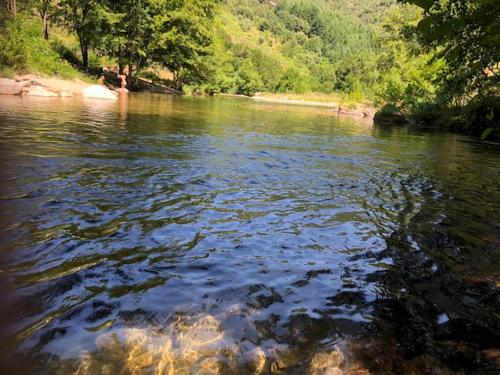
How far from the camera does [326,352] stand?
3.09m

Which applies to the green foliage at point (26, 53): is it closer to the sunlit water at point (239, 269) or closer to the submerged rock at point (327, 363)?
the sunlit water at point (239, 269)

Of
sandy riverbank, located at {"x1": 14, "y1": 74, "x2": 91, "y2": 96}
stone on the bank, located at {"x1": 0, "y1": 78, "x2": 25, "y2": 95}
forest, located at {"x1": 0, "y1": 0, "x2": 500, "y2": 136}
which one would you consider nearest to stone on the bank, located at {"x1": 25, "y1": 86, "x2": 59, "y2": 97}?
sandy riverbank, located at {"x1": 14, "y1": 74, "x2": 91, "y2": 96}

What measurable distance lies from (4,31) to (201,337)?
3152cm

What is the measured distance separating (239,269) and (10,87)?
22.9 meters

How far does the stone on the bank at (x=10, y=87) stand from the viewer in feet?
73.0

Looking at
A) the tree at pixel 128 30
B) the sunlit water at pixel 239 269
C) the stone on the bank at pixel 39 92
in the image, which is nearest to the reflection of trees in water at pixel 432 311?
the sunlit water at pixel 239 269

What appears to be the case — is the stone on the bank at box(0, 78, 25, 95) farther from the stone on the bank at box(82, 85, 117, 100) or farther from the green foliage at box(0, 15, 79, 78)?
the stone on the bank at box(82, 85, 117, 100)

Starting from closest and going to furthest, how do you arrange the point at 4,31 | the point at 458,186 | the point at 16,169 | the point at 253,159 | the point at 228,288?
the point at 228,288
the point at 16,169
the point at 458,186
the point at 253,159
the point at 4,31

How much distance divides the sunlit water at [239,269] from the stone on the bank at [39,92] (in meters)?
16.7

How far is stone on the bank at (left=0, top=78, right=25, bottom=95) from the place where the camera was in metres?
22.3

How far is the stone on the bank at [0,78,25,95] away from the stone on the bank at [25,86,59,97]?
1.82 ft

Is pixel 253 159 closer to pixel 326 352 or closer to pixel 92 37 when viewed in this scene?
pixel 326 352

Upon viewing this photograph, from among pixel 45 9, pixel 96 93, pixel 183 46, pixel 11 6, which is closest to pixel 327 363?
pixel 96 93

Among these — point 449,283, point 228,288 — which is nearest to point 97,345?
point 228,288
